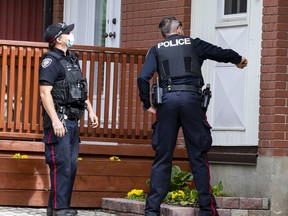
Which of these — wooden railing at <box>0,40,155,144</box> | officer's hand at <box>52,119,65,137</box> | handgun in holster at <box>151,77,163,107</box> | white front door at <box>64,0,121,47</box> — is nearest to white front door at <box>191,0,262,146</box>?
wooden railing at <box>0,40,155,144</box>

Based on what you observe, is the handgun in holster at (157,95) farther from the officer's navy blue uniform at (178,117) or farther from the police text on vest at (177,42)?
the police text on vest at (177,42)

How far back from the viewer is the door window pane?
12.1m

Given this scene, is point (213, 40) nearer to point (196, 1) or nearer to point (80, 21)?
point (196, 1)

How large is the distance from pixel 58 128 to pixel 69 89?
451 millimetres

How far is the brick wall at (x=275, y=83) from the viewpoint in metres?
11.4

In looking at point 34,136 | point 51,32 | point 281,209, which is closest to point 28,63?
point 34,136

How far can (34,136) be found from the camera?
12281mm

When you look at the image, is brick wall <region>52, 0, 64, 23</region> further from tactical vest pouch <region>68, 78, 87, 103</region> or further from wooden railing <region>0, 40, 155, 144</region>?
tactical vest pouch <region>68, 78, 87, 103</region>

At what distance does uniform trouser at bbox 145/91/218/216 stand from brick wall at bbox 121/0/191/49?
241 centimetres

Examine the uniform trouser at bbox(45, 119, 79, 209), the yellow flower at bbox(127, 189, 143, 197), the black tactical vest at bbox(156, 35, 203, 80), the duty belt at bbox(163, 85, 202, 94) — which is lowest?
the yellow flower at bbox(127, 189, 143, 197)

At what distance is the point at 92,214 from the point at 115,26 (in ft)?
11.8

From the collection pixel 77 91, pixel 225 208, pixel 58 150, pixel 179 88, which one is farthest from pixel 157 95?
pixel 225 208

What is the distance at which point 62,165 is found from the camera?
34.7 ft

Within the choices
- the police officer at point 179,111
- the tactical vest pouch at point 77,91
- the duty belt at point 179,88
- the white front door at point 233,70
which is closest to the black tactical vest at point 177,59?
the police officer at point 179,111
